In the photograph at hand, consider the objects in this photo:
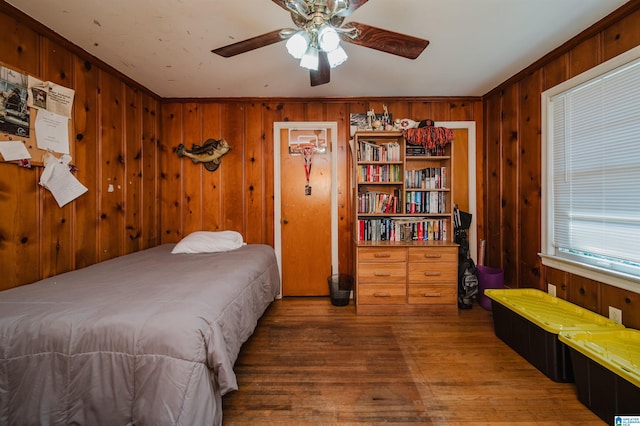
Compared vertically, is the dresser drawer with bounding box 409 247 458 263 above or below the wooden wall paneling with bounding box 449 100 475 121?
below

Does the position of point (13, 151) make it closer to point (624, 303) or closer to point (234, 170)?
point (234, 170)

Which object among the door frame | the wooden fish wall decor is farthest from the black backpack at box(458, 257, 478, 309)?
the wooden fish wall decor

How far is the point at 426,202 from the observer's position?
2.93m

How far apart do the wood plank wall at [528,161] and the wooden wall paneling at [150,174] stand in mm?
3847

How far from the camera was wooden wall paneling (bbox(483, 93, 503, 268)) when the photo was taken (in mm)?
2877

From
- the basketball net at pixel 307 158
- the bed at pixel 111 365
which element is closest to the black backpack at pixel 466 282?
the basketball net at pixel 307 158

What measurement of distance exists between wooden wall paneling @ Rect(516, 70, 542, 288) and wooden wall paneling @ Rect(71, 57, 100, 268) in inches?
153

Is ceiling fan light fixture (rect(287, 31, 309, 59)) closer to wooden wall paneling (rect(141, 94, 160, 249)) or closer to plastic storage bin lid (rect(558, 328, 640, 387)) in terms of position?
plastic storage bin lid (rect(558, 328, 640, 387))

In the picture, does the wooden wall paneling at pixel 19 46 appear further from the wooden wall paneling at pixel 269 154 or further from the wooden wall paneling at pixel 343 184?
the wooden wall paneling at pixel 343 184

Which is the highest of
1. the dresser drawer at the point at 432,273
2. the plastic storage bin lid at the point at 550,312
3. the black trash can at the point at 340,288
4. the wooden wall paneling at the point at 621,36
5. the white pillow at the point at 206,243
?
the wooden wall paneling at the point at 621,36

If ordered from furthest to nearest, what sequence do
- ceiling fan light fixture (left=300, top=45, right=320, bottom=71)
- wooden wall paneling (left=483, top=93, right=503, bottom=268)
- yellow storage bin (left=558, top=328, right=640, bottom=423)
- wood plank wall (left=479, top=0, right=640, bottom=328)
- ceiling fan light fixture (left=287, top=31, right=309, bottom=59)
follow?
wooden wall paneling (left=483, top=93, right=503, bottom=268) < wood plank wall (left=479, top=0, right=640, bottom=328) < ceiling fan light fixture (left=300, top=45, right=320, bottom=71) < ceiling fan light fixture (left=287, top=31, right=309, bottom=59) < yellow storage bin (left=558, top=328, right=640, bottom=423)

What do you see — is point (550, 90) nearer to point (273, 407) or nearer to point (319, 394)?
point (319, 394)

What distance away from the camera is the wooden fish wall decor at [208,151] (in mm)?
3117

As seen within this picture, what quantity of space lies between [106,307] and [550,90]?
340 centimetres
